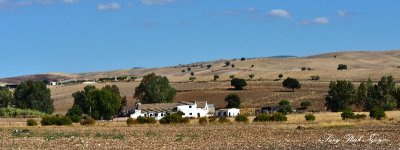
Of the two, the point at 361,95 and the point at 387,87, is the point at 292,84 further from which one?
the point at 387,87

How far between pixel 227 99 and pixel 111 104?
2815 centimetres

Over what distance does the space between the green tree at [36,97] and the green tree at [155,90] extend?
1941 cm

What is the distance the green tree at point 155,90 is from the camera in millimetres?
166625

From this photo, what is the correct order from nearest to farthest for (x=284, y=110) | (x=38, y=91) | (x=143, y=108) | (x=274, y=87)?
1. (x=284, y=110)
2. (x=143, y=108)
3. (x=38, y=91)
4. (x=274, y=87)

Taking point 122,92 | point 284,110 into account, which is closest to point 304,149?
point 284,110

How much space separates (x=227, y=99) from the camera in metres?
158

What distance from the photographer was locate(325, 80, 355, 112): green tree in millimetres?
137750

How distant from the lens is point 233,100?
6147 inches

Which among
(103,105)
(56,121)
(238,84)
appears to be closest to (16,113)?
(103,105)

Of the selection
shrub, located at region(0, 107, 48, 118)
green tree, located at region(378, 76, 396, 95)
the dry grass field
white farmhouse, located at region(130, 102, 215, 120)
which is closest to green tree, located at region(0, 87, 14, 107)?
the dry grass field

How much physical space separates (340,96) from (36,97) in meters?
63.4

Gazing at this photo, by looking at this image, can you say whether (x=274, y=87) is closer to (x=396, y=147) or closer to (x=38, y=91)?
(x=38, y=91)

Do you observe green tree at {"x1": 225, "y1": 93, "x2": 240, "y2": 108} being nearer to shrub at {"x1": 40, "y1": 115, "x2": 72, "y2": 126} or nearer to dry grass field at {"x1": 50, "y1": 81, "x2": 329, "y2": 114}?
dry grass field at {"x1": 50, "y1": 81, "x2": 329, "y2": 114}

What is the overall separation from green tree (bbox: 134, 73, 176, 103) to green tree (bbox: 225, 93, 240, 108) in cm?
1493
